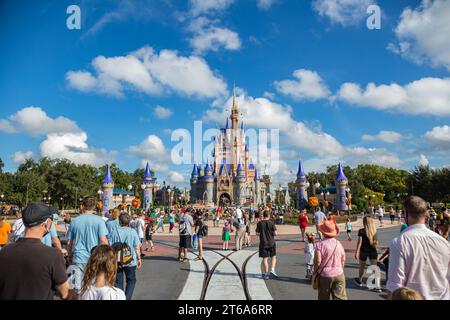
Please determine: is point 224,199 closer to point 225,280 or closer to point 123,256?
point 225,280

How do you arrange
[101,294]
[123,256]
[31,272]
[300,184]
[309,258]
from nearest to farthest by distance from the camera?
[31,272] < [101,294] < [123,256] < [309,258] < [300,184]

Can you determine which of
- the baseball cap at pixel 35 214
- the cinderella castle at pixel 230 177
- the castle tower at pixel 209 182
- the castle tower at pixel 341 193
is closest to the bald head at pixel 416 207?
the baseball cap at pixel 35 214

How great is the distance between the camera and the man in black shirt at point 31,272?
2531mm

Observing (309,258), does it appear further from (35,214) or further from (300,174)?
(300,174)

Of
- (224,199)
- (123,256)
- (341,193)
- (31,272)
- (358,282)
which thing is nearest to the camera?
(31,272)

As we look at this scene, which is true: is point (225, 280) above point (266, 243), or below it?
below

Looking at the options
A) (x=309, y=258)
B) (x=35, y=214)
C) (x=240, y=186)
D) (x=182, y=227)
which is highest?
(x=240, y=186)

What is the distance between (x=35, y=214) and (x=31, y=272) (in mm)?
632

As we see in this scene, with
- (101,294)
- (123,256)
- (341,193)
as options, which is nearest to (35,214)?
(101,294)

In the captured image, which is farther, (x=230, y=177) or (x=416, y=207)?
(x=230, y=177)

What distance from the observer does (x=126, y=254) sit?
527 centimetres

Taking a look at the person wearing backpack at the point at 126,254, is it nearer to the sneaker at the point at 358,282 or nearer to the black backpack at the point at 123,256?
the black backpack at the point at 123,256

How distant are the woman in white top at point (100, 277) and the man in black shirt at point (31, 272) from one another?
317 mm
